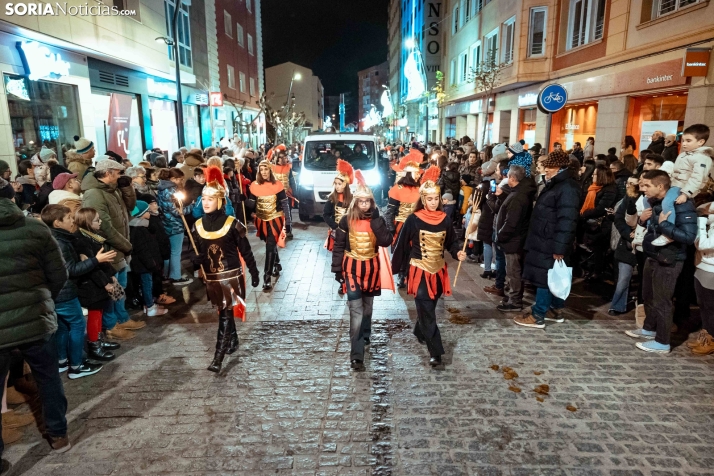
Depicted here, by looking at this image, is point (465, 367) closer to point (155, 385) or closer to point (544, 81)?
point (155, 385)

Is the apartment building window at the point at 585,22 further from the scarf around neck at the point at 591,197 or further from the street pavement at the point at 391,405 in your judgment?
the street pavement at the point at 391,405

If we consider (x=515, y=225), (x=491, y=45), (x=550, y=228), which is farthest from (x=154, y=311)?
(x=491, y=45)

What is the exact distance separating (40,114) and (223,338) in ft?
33.0

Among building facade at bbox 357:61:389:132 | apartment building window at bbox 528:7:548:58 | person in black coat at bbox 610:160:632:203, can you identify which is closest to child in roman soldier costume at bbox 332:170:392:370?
person in black coat at bbox 610:160:632:203

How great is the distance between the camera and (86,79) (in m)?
13.6

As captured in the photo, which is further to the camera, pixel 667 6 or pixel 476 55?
pixel 476 55

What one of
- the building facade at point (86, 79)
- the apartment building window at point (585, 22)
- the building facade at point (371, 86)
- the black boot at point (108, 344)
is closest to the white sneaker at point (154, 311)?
the black boot at point (108, 344)

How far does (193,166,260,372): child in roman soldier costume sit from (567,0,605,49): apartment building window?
1521 cm

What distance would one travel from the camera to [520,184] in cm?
638

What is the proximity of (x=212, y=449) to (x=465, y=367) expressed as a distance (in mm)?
2632

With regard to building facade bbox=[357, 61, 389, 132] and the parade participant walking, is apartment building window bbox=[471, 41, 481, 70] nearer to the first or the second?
the parade participant walking

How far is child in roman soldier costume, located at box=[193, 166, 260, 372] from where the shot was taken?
4969mm

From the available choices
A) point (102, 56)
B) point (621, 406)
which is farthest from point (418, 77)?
point (621, 406)

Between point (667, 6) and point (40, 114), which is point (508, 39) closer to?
point (667, 6)
